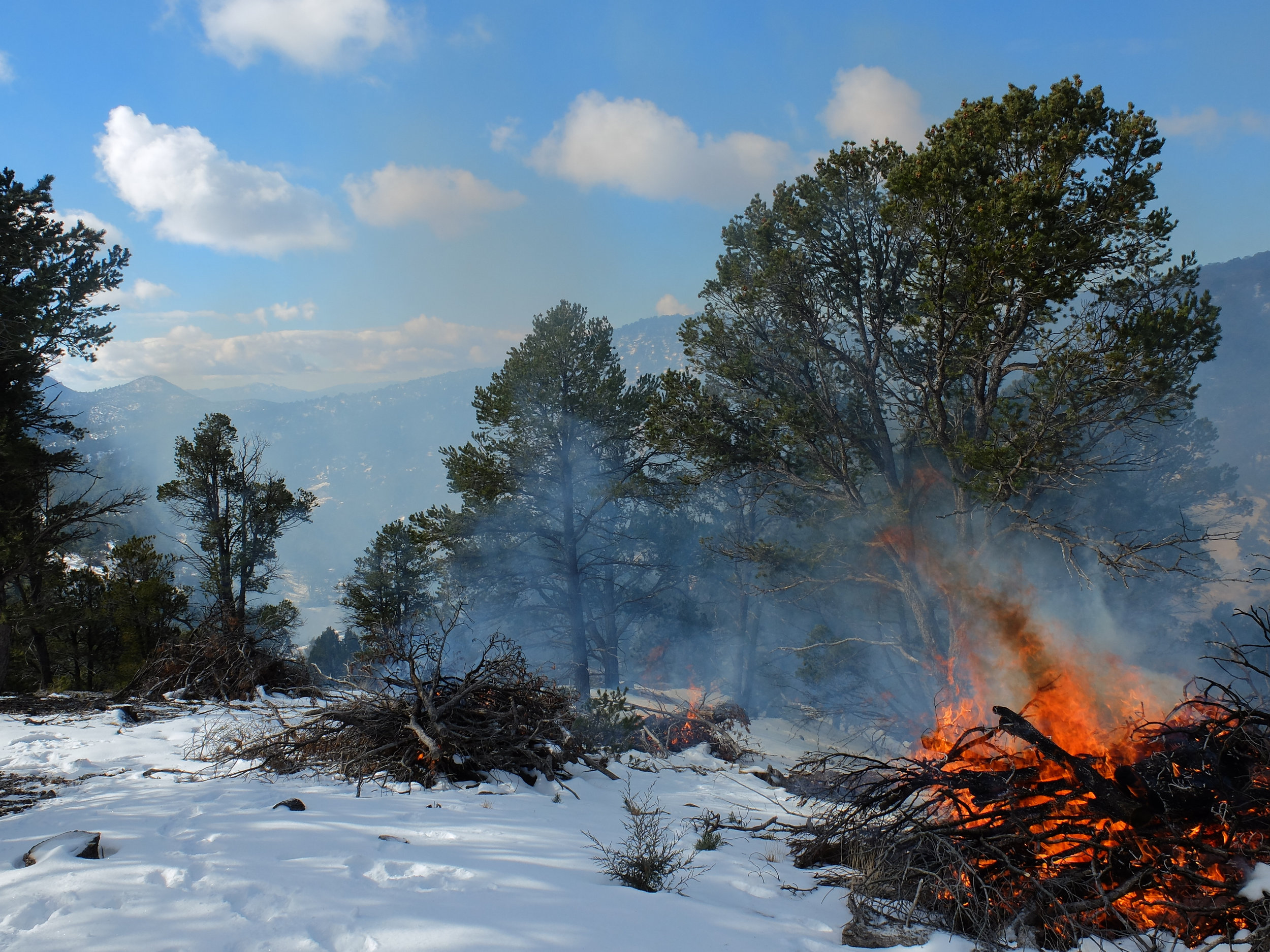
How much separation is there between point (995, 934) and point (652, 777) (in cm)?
448

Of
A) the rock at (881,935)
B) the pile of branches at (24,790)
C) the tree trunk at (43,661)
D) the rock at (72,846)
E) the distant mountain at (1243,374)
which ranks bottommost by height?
the tree trunk at (43,661)

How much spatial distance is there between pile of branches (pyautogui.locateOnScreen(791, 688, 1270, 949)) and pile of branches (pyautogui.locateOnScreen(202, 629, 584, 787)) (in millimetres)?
2896

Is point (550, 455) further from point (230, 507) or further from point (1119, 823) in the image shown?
point (1119, 823)

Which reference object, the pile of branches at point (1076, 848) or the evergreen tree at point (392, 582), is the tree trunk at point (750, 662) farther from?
the pile of branches at point (1076, 848)

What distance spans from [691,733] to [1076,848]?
891 cm

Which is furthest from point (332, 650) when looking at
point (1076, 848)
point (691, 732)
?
point (1076, 848)

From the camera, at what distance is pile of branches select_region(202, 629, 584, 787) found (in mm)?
5051

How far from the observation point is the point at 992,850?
3.12 meters

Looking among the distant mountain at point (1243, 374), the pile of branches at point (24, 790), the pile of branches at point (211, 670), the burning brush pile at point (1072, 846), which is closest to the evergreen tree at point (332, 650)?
the pile of branches at point (211, 670)

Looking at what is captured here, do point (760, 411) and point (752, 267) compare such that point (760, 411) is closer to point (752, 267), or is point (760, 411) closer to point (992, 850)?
point (752, 267)

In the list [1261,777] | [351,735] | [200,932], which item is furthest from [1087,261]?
[200,932]

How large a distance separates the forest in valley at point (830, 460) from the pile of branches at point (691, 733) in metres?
1.09

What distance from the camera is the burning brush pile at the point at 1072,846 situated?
8.98ft

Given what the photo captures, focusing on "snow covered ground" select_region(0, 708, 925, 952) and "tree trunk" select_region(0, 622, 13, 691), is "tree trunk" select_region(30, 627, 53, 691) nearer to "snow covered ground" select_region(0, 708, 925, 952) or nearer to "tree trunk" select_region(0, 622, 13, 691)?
"tree trunk" select_region(0, 622, 13, 691)
